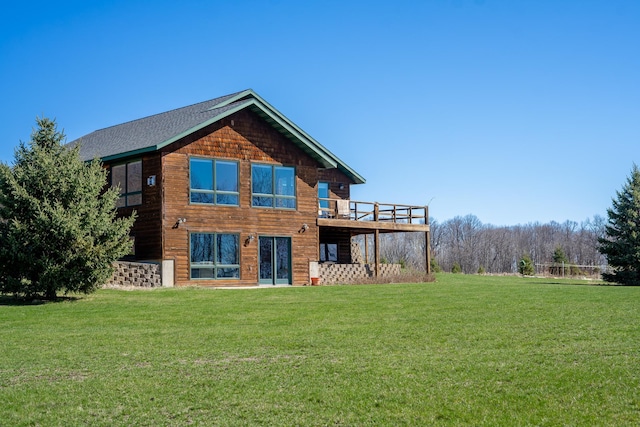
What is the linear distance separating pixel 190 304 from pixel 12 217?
5389 millimetres

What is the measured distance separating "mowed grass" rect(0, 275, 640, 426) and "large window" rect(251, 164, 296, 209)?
1054 centimetres

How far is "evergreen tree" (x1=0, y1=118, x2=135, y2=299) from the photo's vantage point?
63.6ft

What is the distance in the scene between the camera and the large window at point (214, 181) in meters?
26.5

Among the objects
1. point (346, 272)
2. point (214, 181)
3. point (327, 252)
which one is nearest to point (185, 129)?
point (214, 181)

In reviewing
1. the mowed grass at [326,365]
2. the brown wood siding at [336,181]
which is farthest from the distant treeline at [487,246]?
the mowed grass at [326,365]

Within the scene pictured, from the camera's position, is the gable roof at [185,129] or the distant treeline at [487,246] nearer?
the gable roof at [185,129]

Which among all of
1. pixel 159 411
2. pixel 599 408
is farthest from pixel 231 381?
pixel 599 408

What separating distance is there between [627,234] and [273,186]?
630 inches

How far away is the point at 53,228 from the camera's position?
19.4 metres

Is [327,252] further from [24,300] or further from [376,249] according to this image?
[24,300]

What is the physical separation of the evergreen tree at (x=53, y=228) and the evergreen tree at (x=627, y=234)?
72.5 ft

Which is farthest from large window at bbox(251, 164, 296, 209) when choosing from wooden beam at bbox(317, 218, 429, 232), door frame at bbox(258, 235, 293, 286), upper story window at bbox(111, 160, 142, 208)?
upper story window at bbox(111, 160, 142, 208)

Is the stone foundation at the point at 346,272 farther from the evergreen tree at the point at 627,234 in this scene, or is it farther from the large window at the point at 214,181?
the evergreen tree at the point at 627,234

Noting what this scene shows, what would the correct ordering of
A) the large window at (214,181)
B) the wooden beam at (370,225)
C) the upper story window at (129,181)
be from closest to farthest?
the large window at (214,181), the upper story window at (129,181), the wooden beam at (370,225)
